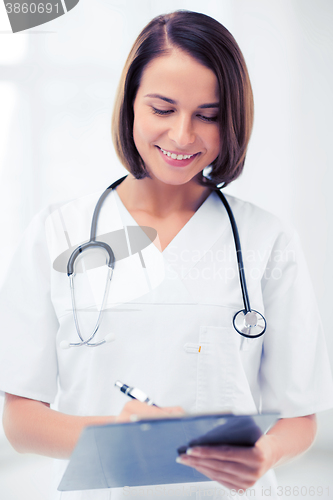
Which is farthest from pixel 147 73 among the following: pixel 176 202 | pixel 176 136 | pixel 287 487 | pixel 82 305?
pixel 287 487

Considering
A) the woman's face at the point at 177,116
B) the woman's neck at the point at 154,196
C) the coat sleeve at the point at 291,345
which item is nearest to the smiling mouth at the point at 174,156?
the woman's face at the point at 177,116

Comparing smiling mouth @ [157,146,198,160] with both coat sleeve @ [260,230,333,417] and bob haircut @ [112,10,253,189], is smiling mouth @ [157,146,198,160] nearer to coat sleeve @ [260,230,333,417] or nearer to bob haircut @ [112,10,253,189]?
bob haircut @ [112,10,253,189]

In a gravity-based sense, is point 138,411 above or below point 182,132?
below

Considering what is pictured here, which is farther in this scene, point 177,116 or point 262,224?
point 262,224

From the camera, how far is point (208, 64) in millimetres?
720

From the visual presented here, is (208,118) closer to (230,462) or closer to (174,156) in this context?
(174,156)

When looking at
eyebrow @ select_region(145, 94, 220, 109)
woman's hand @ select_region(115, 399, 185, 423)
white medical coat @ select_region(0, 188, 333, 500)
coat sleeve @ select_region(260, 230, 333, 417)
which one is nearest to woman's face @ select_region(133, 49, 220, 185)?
eyebrow @ select_region(145, 94, 220, 109)

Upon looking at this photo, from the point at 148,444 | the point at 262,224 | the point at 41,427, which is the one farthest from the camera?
the point at 262,224

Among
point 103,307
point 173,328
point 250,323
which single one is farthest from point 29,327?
point 250,323

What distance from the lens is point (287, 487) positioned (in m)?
1.16

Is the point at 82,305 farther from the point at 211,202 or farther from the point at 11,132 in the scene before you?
the point at 11,132

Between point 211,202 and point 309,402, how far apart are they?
42cm

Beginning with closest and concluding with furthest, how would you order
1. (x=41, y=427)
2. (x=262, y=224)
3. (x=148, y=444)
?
(x=148, y=444), (x=41, y=427), (x=262, y=224)

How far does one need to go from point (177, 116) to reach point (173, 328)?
364 mm
